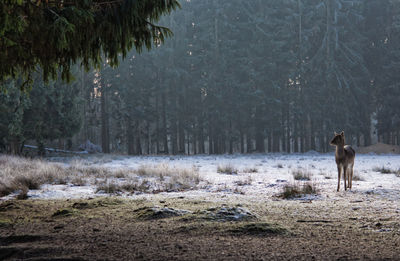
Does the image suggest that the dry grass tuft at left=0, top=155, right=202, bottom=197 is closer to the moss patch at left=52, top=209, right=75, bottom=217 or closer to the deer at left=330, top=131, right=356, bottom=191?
the moss patch at left=52, top=209, right=75, bottom=217

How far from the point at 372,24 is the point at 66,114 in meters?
36.9

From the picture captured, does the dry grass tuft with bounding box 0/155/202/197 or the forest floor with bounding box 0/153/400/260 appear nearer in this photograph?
the forest floor with bounding box 0/153/400/260

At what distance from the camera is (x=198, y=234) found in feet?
17.2

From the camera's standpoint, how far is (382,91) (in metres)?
44.5

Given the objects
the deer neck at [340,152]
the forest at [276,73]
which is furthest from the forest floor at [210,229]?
the forest at [276,73]

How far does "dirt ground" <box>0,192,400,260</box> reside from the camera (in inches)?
167

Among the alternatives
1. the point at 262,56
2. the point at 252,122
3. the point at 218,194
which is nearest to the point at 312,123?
the point at 252,122

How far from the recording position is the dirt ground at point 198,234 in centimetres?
423

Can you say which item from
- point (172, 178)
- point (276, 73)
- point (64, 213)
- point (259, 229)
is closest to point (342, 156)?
point (172, 178)

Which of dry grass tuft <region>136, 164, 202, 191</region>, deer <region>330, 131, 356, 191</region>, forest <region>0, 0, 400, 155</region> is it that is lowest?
dry grass tuft <region>136, 164, 202, 191</region>

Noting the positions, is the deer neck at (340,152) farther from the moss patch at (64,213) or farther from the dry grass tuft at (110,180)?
the moss patch at (64,213)

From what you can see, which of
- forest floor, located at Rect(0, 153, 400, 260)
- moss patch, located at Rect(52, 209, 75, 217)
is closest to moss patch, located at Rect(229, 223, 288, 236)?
forest floor, located at Rect(0, 153, 400, 260)

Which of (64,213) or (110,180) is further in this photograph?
(110,180)

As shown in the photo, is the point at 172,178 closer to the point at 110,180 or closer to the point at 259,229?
the point at 110,180
